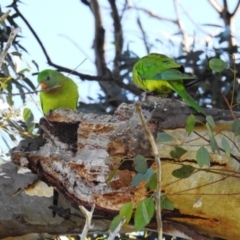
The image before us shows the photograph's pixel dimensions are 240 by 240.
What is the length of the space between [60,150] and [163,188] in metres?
0.36

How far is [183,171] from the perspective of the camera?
76.0 inches

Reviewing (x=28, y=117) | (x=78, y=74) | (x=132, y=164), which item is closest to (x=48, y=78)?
(x=78, y=74)

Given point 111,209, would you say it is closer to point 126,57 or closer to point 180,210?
point 180,210

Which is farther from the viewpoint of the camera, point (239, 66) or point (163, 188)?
point (239, 66)

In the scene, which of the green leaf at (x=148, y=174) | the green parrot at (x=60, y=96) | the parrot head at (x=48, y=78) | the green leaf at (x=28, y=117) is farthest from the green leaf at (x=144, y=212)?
the parrot head at (x=48, y=78)

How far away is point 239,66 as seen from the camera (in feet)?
13.1

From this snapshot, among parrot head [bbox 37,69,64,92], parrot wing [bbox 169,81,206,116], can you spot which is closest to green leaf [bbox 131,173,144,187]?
parrot wing [bbox 169,81,206,116]

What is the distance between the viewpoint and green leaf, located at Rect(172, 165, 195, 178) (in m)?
1.93

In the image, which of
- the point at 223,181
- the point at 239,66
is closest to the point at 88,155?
the point at 223,181

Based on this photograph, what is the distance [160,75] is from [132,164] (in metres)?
0.49

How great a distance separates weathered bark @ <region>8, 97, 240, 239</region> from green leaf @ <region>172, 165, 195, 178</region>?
47mm

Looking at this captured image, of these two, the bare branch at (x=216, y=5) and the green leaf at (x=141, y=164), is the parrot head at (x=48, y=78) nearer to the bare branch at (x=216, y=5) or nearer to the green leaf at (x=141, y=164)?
the green leaf at (x=141, y=164)

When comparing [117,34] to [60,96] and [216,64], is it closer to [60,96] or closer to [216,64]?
[60,96]

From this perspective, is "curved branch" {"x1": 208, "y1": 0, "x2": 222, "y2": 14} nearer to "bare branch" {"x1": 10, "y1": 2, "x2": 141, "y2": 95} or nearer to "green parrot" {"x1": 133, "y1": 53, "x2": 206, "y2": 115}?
"bare branch" {"x1": 10, "y1": 2, "x2": 141, "y2": 95}
